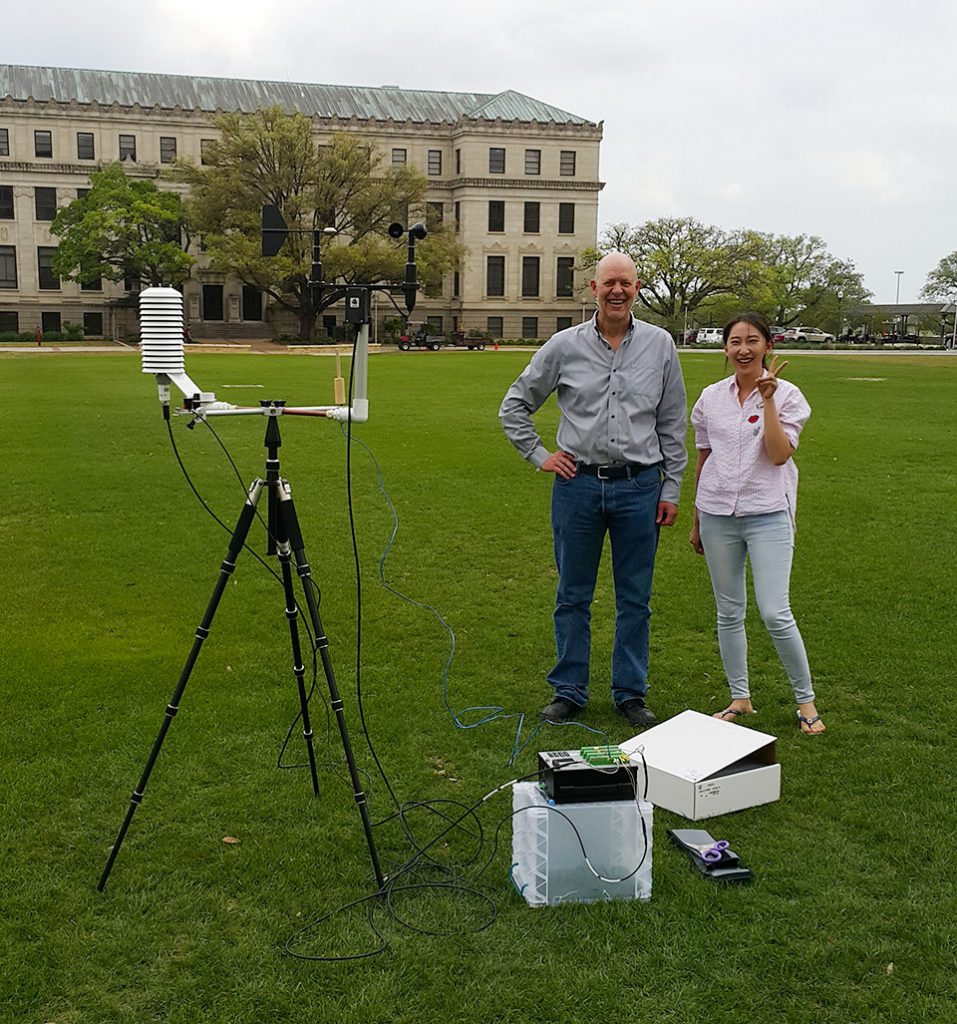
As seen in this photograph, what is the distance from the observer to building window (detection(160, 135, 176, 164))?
77.4 metres

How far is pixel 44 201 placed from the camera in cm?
7719

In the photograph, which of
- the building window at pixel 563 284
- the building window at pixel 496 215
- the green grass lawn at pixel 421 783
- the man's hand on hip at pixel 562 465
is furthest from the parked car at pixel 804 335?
the man's hand on hip at pixel 562 465

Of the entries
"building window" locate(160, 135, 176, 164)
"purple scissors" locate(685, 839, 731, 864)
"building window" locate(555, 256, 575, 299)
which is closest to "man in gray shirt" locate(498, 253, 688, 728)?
"purple scissors" locate(685, 839, 731, 864)

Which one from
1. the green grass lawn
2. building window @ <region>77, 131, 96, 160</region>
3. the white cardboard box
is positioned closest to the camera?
the green grass lawn

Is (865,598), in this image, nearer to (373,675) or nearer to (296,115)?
(373,675)

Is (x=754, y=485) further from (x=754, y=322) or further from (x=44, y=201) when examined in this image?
(x=44, y=201)

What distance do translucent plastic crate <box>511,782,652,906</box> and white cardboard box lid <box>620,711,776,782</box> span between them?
0.64 meters

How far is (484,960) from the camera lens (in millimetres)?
3652

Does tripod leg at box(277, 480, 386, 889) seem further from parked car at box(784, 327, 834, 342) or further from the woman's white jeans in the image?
parked car at box(784, 327, 834, 342)

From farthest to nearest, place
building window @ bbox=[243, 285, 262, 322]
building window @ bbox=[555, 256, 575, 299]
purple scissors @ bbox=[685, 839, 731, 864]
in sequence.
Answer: building window @ bbox=[555, 256, 575, 299] < building window @ bbox=[243, 285, 262, 322] < purple scissors @ bbox=[685, 839, 731, 864]

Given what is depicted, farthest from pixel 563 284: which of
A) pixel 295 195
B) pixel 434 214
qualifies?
pixel 295 195

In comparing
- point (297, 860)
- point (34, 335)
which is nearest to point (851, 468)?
point (297, 860)

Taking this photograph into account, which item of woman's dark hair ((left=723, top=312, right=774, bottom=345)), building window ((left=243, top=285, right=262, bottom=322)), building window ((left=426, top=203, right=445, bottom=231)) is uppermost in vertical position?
building window ((left=426, top=203, right=445, bottom=231))

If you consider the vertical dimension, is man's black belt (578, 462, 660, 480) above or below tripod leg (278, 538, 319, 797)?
above
